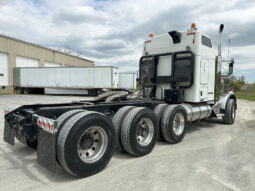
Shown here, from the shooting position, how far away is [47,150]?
269 cm

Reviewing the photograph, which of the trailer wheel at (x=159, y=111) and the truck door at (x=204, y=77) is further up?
the truck door at (x=204, y=77)

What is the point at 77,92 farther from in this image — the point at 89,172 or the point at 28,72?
the point at 89,172

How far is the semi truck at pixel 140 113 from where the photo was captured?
277 cm

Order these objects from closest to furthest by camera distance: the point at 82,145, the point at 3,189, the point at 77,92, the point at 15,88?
the point at 3,189, the point at 82,145, the point at 77,92, the point at 15,88

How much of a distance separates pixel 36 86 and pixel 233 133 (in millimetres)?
26534

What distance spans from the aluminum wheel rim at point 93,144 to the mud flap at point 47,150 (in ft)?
1.77

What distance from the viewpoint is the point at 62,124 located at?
282cm

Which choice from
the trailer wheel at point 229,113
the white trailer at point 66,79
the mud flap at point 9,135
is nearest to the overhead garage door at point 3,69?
the white trailer at point 66,79

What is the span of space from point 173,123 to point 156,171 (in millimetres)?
1842

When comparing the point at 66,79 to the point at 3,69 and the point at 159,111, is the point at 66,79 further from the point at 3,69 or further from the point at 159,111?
the point at 159,111

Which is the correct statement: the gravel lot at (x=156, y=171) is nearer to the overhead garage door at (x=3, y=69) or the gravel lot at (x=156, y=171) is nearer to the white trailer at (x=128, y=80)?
the white trailer at (x=128, y=80)

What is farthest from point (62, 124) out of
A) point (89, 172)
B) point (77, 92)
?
point (77, 92)

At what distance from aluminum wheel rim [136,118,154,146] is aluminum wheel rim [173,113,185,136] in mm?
1152

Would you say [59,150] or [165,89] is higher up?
[165,89]
